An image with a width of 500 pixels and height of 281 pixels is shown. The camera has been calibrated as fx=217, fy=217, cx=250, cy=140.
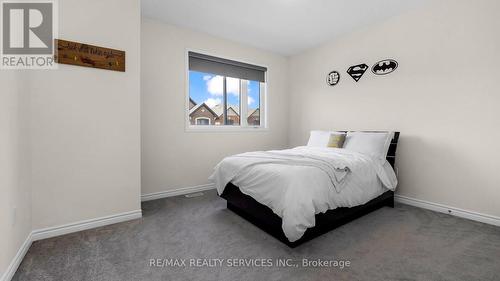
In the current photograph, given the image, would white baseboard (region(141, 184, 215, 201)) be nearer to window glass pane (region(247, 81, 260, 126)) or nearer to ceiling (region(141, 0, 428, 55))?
window glass pane (region(247, 81, 260, 126))

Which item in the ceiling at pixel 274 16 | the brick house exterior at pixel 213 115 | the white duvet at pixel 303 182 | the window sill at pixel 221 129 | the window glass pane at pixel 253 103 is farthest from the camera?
the window glass pane at pixel 253 103

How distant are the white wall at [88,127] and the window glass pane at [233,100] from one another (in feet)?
5.97

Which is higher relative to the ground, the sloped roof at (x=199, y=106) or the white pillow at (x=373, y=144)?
the sloped roof at (x=199, y=106)

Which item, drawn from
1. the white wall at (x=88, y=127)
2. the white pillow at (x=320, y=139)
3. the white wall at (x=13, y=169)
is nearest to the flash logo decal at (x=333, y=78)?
the white pillow at (x=320, y=139)

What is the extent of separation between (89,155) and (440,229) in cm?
362

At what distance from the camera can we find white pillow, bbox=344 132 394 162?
277 cm

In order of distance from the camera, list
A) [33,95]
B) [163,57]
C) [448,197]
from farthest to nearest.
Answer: [163,57]
[448,197]
[33,95]

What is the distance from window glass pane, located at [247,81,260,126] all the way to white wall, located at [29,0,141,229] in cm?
225

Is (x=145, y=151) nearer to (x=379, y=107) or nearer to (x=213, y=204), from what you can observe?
(x=213, y=204)

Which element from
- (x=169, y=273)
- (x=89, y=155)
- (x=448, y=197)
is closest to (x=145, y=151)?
(x=89, y=155)

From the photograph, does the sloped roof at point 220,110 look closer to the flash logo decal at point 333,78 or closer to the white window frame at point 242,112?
the white window frame at point 242,112

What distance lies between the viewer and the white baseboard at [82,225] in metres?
1.95

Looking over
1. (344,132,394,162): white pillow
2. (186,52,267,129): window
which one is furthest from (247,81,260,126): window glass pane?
(344,132,394,162): white pillow

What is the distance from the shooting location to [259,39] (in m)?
3.79
